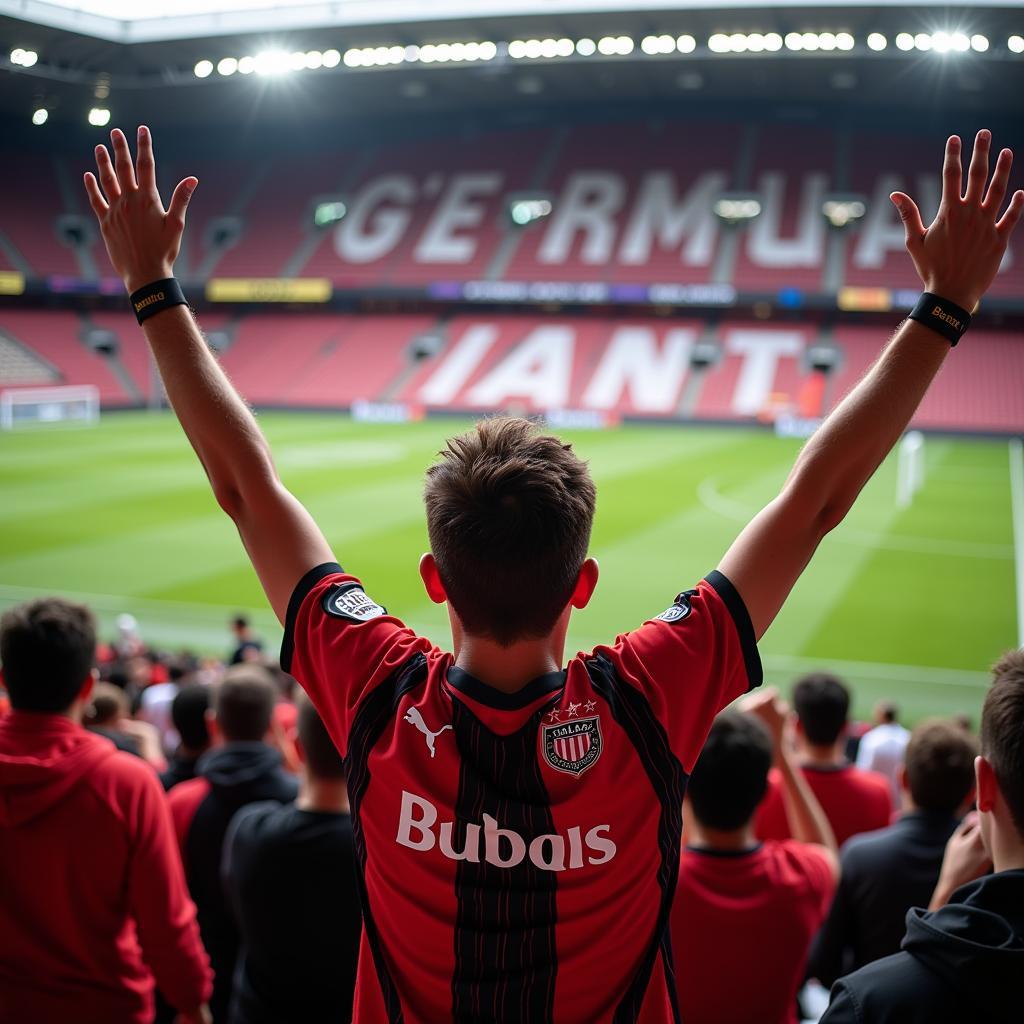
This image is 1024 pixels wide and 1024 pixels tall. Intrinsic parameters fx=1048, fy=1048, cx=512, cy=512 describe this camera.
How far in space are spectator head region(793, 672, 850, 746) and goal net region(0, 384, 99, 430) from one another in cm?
3141

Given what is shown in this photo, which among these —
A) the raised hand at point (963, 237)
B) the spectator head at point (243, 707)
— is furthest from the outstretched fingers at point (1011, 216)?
the spectator head at point (243, 707)

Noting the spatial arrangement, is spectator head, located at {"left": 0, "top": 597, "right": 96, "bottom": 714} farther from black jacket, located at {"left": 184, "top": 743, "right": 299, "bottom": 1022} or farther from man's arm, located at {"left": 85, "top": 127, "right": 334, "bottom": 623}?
man's arm, located at {"left": 85, "top": 127, "right": 334, "bottom": 623}

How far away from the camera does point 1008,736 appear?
1906mm

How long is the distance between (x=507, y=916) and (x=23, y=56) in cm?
1126

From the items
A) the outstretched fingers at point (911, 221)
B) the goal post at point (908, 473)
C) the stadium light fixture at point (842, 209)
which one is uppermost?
the stadium light fixture at point (842, 209)

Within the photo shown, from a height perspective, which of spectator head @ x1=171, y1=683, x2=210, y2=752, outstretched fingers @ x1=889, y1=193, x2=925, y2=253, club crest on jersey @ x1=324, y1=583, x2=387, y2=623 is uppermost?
outstretched fingers @ x1=889, y1=193, x2=925, y2=253

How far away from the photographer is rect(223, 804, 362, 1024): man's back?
298 centimetres

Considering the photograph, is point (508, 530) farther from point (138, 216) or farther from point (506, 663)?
point (138, 216)

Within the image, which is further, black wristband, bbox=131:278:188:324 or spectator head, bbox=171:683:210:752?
spectator head, bbox=171:683:210:752

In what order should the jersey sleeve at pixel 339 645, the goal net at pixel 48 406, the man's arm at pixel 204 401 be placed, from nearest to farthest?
the jersey sleeve at pixel 339 645 → the man's arm at pixel 204 401 → the goal net at pixel 48 406

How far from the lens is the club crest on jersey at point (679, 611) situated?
195 centimetres

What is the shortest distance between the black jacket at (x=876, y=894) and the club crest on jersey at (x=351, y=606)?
7.46 feet

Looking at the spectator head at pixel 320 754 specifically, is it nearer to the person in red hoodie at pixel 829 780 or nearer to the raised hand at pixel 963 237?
the raised hand at pixel 963 237

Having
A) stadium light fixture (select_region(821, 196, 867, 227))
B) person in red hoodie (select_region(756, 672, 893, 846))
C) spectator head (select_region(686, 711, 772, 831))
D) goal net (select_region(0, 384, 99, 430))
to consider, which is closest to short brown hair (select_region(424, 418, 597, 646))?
spectator head (select_region(686, 711, 772, 831))
